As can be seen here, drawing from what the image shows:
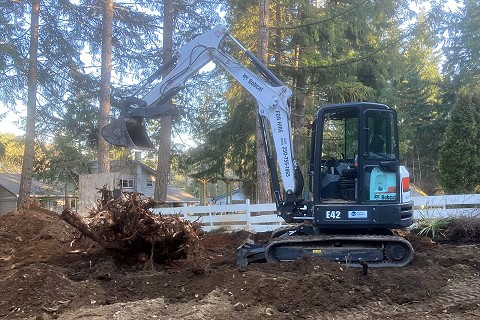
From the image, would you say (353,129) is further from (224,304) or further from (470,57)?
(470,57)

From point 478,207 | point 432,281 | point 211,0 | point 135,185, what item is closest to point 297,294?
point 432,281

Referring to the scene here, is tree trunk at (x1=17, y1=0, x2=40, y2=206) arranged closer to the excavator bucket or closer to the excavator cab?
the excavator bucket

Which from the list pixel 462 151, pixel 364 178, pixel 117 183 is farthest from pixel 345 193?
pixel 462 151

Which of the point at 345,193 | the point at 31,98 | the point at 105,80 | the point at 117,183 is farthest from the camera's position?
the point at 31,98

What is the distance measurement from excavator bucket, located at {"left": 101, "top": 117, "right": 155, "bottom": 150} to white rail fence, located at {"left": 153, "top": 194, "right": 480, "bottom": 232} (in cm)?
194

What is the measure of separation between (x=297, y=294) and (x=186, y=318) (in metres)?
1.36

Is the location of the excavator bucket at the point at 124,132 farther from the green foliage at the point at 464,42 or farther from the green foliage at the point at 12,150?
the green foliage at the point at 464,42

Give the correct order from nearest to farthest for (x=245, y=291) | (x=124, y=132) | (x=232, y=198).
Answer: (x=245, y=291) → (x=124, y=132) → (x=232, y=198)

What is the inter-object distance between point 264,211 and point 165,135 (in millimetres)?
5618

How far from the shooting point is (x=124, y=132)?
30.3 feet

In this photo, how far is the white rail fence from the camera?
1208 centimetres

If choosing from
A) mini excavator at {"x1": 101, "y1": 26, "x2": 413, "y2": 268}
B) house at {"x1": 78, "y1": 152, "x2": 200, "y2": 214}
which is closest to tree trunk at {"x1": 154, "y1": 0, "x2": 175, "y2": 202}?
house at {"x1": 78, "y1": 152, "x2": 200, "y2": 214}

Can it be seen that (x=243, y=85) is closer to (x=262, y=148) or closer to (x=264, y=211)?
(x=264, y=211)

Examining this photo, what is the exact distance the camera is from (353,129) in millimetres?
7977
